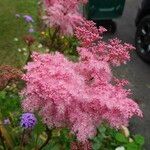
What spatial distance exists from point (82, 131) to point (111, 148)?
2215 mm

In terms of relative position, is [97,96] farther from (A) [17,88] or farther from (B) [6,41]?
(B) [6,41]

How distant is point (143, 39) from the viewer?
966 cm

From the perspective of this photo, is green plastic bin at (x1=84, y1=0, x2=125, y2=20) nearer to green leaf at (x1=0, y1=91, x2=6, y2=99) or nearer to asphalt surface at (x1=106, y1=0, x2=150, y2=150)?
asphalt surface at (x1=106, y1=0, x2=150, y2=150)

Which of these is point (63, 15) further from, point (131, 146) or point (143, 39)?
point (143, 39)

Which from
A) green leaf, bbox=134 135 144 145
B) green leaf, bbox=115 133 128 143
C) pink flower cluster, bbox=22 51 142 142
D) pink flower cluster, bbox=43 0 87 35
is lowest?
green leaf, bbox=134 135 144 145

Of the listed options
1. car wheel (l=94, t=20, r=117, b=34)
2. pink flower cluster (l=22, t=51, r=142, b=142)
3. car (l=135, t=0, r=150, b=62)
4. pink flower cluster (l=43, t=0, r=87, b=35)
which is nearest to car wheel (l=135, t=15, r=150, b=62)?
car (l=135, t=0, r=150, b=62)

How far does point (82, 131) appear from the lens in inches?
175

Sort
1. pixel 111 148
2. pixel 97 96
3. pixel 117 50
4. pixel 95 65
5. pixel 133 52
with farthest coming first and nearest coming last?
pixel 133 52, pixel 111 148, pixel 117 50, pixel 95 65, pixel 97 96

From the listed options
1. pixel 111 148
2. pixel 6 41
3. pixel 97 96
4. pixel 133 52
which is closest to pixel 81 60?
pixel 97 96

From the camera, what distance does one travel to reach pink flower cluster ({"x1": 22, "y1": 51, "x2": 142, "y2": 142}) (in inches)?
169

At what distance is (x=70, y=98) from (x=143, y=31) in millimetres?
5597

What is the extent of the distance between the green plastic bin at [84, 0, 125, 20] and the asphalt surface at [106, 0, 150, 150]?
454mm

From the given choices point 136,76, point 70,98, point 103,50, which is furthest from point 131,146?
point 136,76

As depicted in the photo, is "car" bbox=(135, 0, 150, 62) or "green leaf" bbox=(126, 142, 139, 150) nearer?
"green leaf" bbox=(126, 142, 139, 150)
